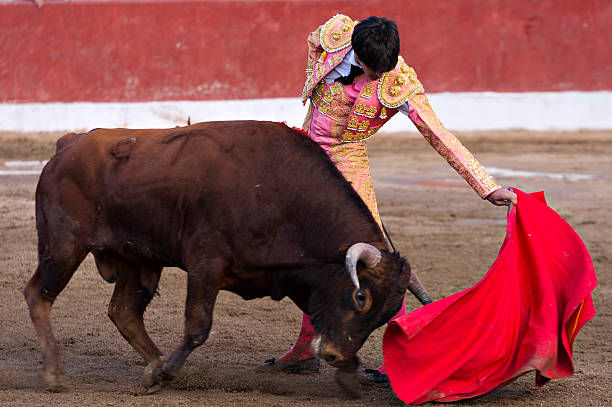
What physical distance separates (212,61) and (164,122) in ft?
3.30

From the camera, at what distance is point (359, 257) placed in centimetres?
296

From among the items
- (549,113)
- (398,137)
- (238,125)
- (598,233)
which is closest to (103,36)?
(398,137)

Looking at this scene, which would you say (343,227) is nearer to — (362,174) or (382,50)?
(362,174)

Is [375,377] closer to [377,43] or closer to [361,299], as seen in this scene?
A: [361,299]

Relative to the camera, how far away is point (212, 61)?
11.7 m

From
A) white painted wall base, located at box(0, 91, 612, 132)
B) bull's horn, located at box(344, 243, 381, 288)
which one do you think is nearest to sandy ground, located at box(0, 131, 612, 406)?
bull's horn, located at box(344, 243, 381, 288)

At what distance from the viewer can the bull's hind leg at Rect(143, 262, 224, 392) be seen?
123 inches

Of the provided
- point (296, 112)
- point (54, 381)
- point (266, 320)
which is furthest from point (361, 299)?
point (296, 112)

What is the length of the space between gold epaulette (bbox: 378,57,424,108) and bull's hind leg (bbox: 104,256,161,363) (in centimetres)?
115

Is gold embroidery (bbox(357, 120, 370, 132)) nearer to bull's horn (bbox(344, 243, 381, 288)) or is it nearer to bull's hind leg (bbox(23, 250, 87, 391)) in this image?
bull's horn (bbox(344, 243, 381, 288))

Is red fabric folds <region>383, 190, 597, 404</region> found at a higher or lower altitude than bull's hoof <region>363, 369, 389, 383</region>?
higher

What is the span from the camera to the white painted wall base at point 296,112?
441 inches

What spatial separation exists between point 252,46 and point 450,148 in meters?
8.84

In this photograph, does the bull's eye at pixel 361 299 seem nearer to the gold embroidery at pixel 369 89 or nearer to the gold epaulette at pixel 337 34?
the gold embroidery at pixel 369 89
